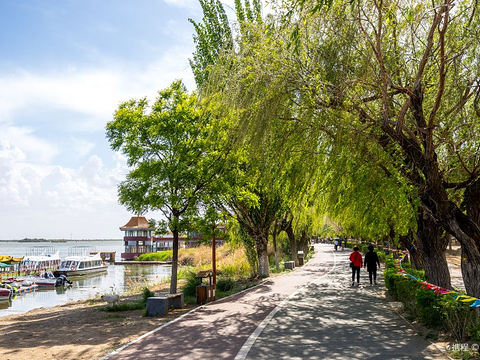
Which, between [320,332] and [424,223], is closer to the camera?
[320,332]

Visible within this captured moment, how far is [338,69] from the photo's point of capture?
9922 millimetres

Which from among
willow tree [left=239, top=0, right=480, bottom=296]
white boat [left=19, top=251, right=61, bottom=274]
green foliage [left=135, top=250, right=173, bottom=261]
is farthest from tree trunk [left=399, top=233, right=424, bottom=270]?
green foliage [left=135, top=250, right=173, bottom=261]

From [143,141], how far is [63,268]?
46.3 meters

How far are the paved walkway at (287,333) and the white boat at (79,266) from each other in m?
45.7

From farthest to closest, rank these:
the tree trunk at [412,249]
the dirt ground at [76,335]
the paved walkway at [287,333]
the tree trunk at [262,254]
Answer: the tree trunk at [262,254], the tree trunk at [412,249], the dirt ground at [76,335], the paved walkway at [287,333]

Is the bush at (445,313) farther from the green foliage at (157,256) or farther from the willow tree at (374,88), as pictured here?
the green foliage at (157,256)

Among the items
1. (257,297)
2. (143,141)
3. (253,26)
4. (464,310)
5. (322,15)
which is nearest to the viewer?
(464,310)

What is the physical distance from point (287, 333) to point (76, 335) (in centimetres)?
554

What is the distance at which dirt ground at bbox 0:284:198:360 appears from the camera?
9328 millimetres

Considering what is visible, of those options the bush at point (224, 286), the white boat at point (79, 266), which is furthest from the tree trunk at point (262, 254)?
Result: the white boat at point (79, 266)

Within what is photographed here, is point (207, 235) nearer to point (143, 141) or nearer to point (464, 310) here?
point (143, 141)

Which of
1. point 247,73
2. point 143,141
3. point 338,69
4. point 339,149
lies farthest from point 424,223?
point 143,141

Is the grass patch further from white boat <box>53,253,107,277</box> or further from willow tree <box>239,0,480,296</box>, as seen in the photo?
white boat <box>53,253,107,277</box>

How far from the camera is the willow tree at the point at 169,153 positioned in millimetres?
16406
